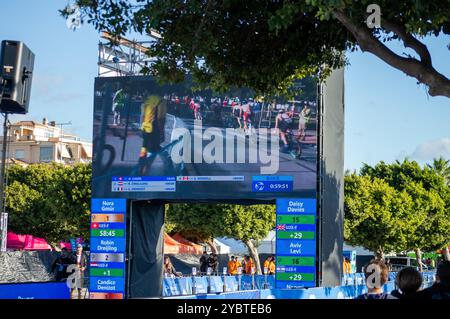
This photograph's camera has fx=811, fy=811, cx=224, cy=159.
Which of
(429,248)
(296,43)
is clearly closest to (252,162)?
(296,43)

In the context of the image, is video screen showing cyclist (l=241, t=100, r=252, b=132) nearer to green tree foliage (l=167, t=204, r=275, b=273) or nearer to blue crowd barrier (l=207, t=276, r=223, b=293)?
blue crowd barrier (l=207, t=276, r=223, b=293)

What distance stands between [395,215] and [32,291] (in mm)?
37249

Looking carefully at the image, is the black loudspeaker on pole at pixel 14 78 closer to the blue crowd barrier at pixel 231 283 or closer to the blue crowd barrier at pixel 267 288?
the blue crowd barrier at pixel 267 288

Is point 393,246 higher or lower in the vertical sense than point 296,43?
lower

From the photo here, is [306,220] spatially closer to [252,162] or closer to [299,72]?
[252,162]

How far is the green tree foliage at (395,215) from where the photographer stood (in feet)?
159

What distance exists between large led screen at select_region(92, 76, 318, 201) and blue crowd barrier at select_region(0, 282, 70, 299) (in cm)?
523

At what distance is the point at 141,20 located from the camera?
1412 cm

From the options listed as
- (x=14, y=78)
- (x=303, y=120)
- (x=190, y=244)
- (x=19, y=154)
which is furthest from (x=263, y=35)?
(x=19, y=154)

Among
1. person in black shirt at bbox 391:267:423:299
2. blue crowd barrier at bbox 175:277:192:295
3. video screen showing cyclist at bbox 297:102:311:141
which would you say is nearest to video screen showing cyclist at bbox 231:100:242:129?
video screen showing cyclist at bbox 297:102:311:141

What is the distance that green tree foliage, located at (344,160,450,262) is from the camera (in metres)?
48.3

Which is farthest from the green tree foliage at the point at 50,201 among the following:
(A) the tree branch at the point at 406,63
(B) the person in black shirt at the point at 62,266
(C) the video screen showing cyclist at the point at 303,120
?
(A) the tree branch at the point at 406,63
